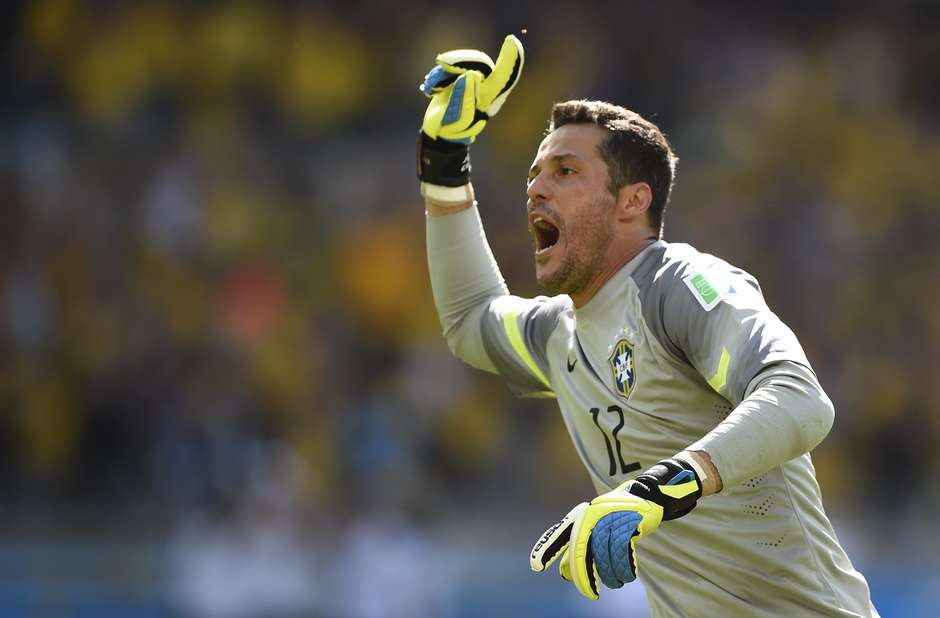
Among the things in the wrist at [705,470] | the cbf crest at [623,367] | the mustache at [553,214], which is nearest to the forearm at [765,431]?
the wrist at [705,470]

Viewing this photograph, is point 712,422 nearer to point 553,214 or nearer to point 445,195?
point 553,214

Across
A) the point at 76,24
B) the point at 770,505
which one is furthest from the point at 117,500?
the point at 770,505

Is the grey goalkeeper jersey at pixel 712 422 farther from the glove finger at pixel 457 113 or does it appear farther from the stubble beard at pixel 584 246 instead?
the glove finger at pixel 457 113

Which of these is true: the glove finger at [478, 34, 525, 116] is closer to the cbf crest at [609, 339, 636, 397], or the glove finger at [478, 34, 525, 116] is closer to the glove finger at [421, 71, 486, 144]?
the glove finger at [421, 71, 486, 144]

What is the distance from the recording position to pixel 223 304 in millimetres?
10336

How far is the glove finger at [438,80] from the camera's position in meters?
4.10

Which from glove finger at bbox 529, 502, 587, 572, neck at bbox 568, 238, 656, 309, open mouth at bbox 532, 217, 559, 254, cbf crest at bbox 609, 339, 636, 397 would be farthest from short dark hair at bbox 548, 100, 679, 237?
glove finger at bbox 529, 502, 587, 572

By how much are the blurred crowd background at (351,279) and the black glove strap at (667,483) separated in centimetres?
596

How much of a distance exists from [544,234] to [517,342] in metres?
0.44

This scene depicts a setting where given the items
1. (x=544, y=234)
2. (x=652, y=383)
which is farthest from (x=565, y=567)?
(x=544, y=234)

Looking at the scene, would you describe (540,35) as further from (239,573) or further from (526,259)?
(239,573)

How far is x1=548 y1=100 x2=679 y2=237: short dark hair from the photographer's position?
3660 millimetres

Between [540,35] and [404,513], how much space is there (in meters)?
4.71

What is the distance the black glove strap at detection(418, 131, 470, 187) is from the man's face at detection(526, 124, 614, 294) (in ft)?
1.87
